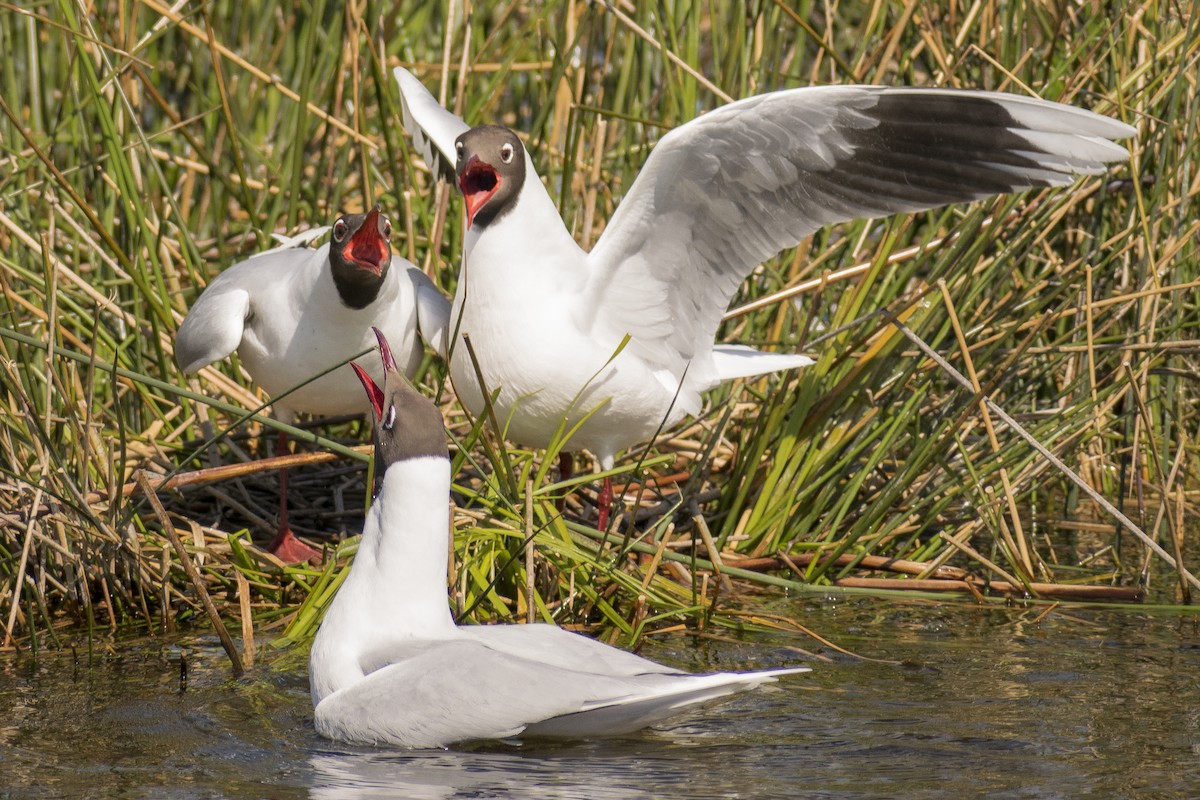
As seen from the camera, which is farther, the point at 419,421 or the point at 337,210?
the point at 337,210

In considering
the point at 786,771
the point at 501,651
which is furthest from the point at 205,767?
the point at 786,771

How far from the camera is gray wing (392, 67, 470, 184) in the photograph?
5.19 meters

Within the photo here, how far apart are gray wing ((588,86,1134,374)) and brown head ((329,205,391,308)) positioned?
655mm

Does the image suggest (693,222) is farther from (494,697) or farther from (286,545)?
(494,697)

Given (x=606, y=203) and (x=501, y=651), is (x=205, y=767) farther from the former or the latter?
(x=606, y=203)

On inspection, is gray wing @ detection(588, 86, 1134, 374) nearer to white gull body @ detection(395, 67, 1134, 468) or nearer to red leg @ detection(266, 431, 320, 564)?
white gull body @ detection(395, 67, 1134, 468)

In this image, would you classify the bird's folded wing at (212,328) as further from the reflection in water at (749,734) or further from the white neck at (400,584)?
the white neck at (400,584)

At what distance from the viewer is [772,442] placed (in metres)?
5.18

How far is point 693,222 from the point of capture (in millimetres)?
4734

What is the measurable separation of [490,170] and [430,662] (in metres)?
1.88

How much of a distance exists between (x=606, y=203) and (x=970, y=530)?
2.15 m

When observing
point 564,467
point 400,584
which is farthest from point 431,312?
point 400,584

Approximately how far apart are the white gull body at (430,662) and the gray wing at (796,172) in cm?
132

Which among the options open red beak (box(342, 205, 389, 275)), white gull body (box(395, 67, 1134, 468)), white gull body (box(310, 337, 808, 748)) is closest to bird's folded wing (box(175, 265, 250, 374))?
open red beak (box(342, 205, 389, 275))
